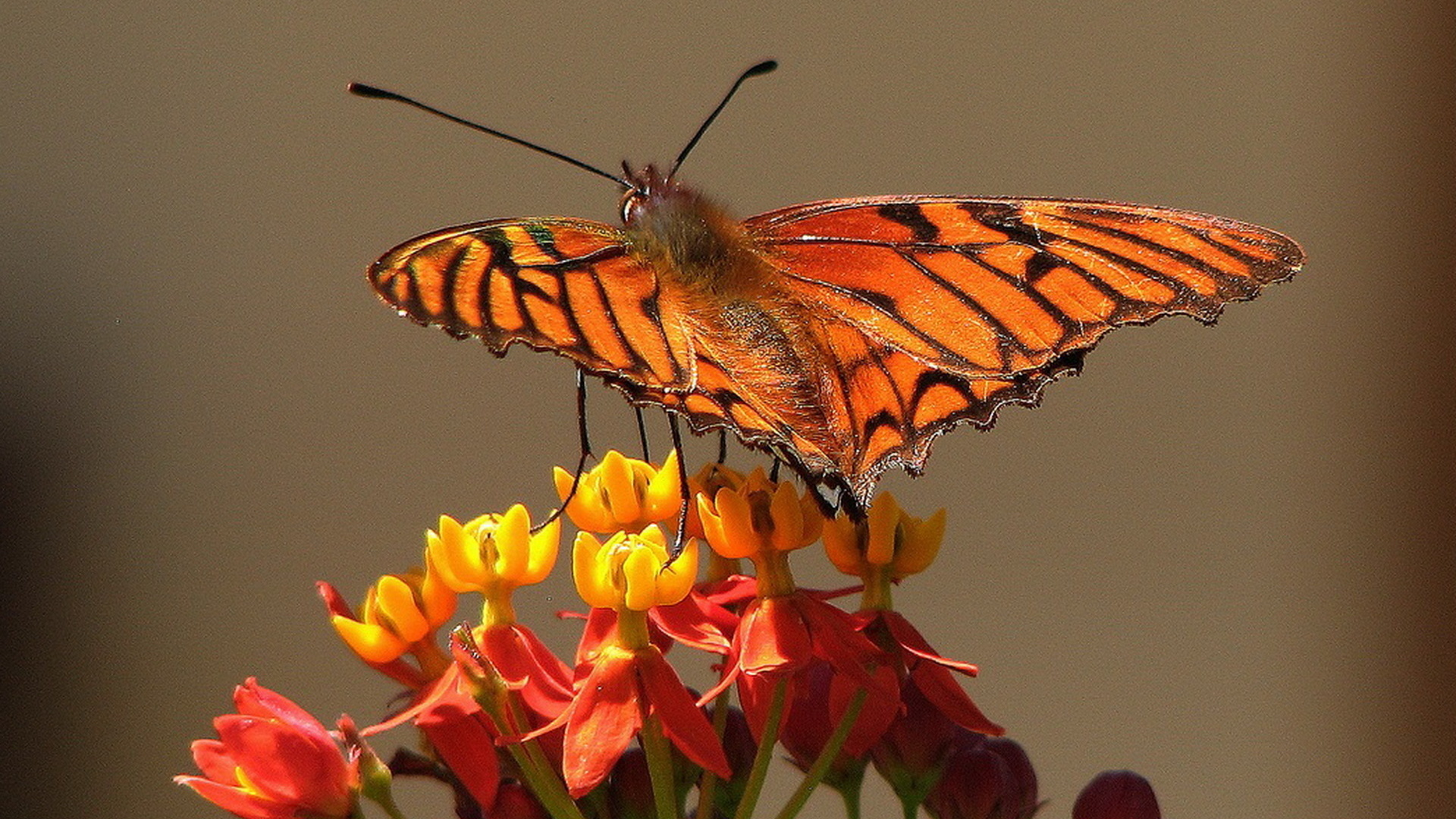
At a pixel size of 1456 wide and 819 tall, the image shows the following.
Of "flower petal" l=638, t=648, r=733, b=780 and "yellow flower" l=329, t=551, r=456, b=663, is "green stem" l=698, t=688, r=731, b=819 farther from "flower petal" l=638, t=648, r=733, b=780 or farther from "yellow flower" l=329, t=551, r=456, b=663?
"yellow flower" l=329, t=551, r=456, b=663

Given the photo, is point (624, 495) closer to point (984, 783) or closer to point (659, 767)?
point (659, 767)

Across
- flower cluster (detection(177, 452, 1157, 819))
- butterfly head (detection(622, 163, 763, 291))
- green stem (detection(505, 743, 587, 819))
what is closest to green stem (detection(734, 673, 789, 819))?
flower cluster (detection(177, 452, 1157, 819))

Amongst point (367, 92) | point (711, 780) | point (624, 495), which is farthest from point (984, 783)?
point (367, 92)

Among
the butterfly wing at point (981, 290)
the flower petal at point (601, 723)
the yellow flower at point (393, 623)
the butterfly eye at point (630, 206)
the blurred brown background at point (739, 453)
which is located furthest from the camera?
the blurred brown background at point (739, 453)

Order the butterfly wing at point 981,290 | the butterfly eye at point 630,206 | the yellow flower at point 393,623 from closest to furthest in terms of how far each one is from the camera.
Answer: the yellow flower at point 393,623 → the butterfly wing at point 981,290 → the butterfly eye at point 630,206

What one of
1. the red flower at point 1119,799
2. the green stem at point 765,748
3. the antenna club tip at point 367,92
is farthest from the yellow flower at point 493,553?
the red flower at point 1119,799

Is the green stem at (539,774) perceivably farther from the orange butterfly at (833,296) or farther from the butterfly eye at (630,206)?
the butterfly eye at (630,206)

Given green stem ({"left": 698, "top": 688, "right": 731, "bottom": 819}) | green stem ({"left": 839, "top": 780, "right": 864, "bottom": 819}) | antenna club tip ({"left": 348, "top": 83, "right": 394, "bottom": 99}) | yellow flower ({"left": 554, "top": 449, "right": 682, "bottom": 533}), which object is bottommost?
green stem ({"left": 839, "top": 780, "right": 864, "bottom": 819})
